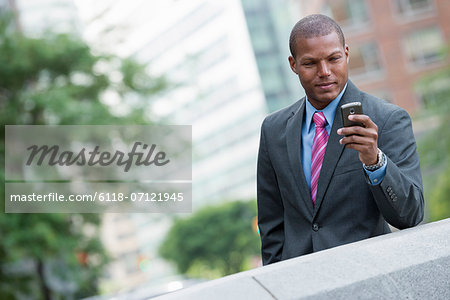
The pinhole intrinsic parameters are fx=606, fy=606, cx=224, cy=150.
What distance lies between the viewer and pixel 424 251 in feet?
7.00

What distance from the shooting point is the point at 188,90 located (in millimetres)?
19281

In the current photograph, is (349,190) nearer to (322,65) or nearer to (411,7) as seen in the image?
(322,65)

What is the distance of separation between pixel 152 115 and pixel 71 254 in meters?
4.58

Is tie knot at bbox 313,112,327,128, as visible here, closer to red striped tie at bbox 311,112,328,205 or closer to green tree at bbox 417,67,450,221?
red striped tie at bbox 311,112,328,205

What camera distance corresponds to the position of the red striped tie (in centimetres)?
257

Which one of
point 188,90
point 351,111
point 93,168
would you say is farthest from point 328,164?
point 188,90

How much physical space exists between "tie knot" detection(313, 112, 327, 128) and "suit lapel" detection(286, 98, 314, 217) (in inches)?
3.4

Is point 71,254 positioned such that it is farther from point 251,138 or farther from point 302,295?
point 251,138

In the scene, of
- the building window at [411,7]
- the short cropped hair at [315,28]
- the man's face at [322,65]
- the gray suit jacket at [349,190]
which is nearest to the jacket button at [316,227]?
the gray suit jacket at [349,190]

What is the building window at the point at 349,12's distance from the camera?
38.2 m

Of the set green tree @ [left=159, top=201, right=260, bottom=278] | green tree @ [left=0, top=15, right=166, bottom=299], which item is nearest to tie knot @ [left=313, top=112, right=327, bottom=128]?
green tree @ [left=0, top=15, right=166, bottom=299]

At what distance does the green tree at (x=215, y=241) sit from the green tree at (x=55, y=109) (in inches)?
1081

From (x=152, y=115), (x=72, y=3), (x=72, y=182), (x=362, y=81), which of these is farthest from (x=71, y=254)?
(x=362, y=81)

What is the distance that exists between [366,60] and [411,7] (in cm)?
411
